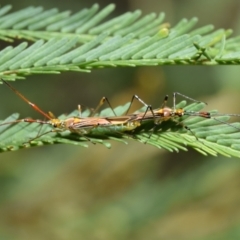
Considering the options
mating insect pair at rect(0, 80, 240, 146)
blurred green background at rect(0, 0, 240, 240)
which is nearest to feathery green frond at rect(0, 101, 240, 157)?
mating insect pair at rect(0, 80, 240, 146)

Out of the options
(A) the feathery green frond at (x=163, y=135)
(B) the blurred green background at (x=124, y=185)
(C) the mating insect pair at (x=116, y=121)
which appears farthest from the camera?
(B) the blurred green background at (x=124, y=185)

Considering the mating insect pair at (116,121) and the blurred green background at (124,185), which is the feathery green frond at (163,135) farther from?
the blurred green background at (124,185)

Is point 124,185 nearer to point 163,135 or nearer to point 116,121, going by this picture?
point 116,121

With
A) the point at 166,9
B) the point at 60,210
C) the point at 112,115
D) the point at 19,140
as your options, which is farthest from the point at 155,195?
the point at 166,9

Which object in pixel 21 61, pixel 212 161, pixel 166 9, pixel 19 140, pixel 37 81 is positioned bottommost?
pixel 19 140

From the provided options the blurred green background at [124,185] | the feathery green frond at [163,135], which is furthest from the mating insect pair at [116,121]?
the blurred green background at [124,185]

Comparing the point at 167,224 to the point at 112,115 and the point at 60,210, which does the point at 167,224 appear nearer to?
the point at 60,210

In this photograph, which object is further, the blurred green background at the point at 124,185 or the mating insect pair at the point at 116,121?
the blurred green background at the point at 124,185
